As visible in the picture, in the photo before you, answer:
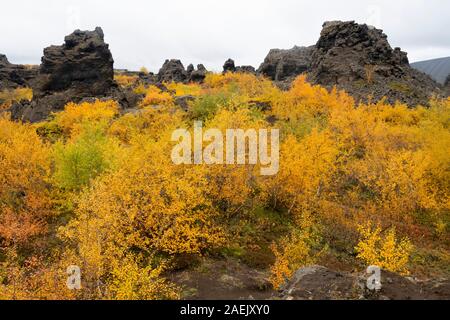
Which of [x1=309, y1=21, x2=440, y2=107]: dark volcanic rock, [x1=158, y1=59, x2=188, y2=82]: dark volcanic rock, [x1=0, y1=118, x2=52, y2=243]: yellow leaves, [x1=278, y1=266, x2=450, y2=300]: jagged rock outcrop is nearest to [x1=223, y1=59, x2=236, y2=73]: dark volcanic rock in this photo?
[x1=158, y1=59, x2=188, y2=82]: dark volcanic rock

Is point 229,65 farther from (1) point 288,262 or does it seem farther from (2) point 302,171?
(1) point 288,262

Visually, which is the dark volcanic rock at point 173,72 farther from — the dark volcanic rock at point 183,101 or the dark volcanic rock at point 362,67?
the dark volcanic rock at point 183,101

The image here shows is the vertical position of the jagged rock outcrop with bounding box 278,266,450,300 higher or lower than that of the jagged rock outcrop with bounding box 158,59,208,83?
lower

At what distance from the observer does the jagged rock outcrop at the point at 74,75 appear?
229 ft

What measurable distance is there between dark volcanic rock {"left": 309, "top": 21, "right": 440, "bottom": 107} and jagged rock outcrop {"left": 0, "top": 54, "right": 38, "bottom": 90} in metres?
91.5

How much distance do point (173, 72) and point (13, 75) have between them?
51578 millimetres

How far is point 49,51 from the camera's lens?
2876 inches

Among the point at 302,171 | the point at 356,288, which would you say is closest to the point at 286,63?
the point at 302,171

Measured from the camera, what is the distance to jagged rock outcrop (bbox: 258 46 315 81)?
110 meters

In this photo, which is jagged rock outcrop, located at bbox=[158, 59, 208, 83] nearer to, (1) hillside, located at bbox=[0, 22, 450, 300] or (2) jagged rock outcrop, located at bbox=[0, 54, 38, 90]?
(2) jagged rock outcrop, located at bbox=[0, 54, 38, 90]

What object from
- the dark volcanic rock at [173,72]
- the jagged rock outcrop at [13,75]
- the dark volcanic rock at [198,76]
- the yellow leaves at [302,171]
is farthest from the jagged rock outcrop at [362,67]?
the jagged rock outcrop at [13,75]

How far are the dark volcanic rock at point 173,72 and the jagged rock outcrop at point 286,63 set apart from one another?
25.2 meters
